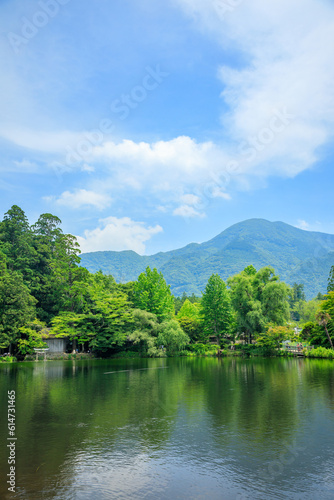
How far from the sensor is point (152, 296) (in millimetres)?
54750

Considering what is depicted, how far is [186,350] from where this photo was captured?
5206cm

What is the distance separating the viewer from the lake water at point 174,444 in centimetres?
798

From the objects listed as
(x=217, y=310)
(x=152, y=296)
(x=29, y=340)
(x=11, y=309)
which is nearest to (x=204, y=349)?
(x=217, y=310)

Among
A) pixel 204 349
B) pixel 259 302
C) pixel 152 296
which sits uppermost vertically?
pixel 152 296

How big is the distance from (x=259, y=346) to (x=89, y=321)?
77.5 ft

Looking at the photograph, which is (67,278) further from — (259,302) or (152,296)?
(259,302)

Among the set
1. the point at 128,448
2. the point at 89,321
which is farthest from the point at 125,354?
the point at 128,448

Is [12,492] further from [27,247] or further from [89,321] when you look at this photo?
[27,247]

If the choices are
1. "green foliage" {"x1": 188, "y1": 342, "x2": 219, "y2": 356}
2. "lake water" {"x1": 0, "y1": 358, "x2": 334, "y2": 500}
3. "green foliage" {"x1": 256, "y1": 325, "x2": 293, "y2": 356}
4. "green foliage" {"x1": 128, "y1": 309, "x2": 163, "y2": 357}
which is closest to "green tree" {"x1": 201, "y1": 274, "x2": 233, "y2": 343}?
"green foliage" {"x1": 188, "y1": 342, "x2": 219, "y2": 356}

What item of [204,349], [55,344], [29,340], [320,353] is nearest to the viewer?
[320,353]

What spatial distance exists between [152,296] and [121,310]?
6.39 meters

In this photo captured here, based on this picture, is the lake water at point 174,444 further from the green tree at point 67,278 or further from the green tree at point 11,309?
the green tree at point 67,278

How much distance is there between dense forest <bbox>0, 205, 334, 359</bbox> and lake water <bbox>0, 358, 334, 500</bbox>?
2597 centimetres

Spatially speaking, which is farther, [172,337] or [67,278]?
[67,278]
